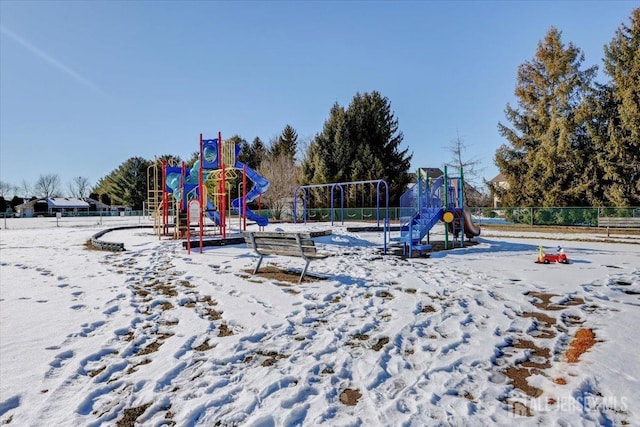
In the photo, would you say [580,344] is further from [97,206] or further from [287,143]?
[97,206]

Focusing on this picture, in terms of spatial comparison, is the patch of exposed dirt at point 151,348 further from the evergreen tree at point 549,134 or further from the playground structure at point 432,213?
the evergreen tree at point 549,134

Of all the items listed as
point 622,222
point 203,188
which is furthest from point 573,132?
point 203,188

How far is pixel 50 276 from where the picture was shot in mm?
7781

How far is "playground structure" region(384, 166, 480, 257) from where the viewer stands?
1155 cm

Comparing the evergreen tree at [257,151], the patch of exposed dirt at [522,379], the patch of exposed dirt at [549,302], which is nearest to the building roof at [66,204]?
the evergreen tree at [257,151]

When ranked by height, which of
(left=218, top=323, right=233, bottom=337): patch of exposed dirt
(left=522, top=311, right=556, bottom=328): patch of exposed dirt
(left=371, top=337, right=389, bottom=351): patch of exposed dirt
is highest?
(left=218, top=323, right=233, bottom=337): patch of exposed dirt

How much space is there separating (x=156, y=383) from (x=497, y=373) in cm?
297

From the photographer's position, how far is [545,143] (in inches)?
1147

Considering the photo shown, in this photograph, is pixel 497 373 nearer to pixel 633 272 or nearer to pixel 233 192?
pixel 633 272

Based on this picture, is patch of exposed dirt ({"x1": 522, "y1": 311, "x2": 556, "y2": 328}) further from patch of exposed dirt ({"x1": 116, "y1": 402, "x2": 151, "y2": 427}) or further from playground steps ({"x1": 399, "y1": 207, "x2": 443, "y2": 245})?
playground steps ({"x1": 399, "y1": 207, "x2": 443, "y2": 245})

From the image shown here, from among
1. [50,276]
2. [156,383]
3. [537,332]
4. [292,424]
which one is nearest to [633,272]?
[537,332]

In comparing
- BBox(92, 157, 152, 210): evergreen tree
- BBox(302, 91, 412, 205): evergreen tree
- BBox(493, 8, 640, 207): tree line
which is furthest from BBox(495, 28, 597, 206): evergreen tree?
BBox(92, 157, 152, 210): evergreen tree

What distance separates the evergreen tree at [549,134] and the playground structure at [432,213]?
19.1m

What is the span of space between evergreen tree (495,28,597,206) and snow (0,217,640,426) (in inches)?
978
